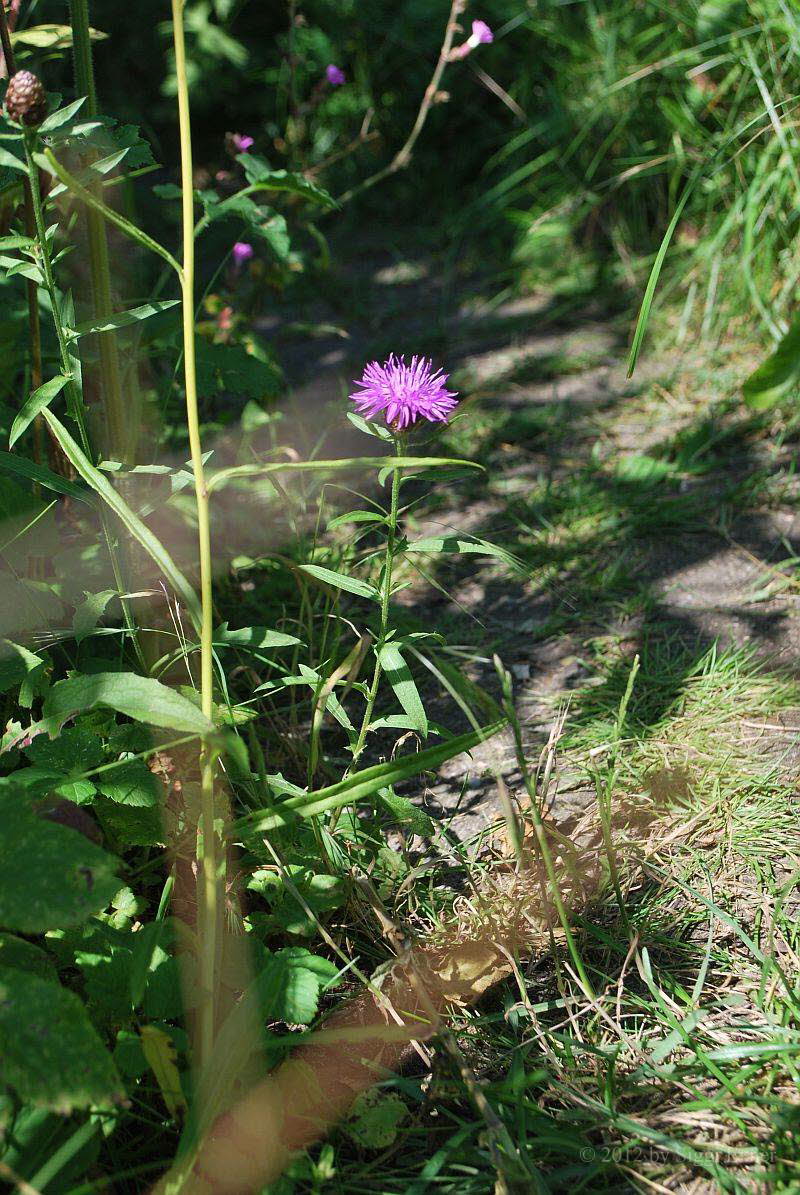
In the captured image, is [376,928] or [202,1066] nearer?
[202,1066]

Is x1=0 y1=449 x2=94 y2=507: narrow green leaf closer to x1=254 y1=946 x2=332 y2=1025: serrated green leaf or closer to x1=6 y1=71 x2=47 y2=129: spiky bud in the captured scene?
x1=6 y1=71 x2=47 y2=129: spiky bud

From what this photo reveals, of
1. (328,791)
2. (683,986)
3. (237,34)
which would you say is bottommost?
(683,986)

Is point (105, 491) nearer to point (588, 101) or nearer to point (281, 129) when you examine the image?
point (588, 101)

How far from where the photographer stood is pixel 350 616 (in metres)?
1.94

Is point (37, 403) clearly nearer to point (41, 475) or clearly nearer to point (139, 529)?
point (41, 475)

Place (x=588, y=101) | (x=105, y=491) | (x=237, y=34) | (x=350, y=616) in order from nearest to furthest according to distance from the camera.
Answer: (x=105, y=491)
(x=350, y=616)
(x=588, y=101)
(x=237, y=34)

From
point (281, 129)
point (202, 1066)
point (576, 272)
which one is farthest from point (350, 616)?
point (281, 129)

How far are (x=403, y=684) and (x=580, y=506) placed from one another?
110 cm

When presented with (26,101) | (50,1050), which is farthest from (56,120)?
(50,1050)

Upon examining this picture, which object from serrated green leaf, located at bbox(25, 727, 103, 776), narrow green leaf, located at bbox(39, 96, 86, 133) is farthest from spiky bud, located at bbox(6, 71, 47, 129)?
serrated green leaf, located at bbox(25, 727, 103, 776)

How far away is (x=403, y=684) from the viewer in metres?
1.21

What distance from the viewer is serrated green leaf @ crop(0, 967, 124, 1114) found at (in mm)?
840

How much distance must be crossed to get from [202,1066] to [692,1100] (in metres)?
0.54

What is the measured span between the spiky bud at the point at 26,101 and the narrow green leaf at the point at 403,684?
2.36ft
